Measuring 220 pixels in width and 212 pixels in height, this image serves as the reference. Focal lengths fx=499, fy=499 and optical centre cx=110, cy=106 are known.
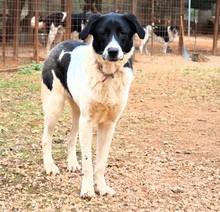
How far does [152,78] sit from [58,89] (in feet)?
22.9

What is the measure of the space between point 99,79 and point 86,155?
623 mm

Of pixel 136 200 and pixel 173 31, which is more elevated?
pixel 173 31

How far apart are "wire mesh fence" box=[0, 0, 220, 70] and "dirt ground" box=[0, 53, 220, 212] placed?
14.0 ft

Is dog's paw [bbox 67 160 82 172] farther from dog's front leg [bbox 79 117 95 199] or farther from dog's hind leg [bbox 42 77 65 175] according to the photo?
dog's front leg [bbox 79 117 95 199]

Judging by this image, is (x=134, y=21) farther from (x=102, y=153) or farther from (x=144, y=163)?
(x=144, y=163)

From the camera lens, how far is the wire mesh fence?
12852mm

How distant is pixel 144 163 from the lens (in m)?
5.08

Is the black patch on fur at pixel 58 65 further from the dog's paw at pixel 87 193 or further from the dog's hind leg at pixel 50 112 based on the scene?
the dog's paw at pixel 87 193

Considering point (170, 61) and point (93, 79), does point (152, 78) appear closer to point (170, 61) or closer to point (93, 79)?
point (170, 61)

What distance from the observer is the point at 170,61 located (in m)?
15.3

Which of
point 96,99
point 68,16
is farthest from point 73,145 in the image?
point 68,16

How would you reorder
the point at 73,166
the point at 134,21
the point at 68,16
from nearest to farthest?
the point at 134,21 < the point at 73,166 < the point at 68,16

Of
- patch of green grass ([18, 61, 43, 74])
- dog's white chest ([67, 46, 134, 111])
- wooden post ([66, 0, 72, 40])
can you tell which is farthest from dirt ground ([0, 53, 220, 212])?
wooden post ([66, 0, 72, 40])

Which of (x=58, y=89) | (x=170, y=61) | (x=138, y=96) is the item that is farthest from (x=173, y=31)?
(x=58, y=89)
